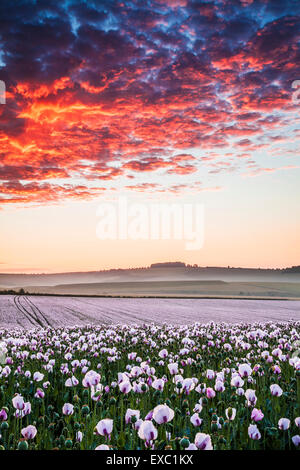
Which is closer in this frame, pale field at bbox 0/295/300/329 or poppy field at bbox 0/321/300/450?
poppy field at bbox 0/321/300/450

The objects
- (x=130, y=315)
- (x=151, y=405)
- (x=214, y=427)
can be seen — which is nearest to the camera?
(x=214, y=427)

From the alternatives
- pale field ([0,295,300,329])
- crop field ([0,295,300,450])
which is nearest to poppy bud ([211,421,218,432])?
crop field ([0,295,300,450])

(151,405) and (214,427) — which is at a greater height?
(214,427)

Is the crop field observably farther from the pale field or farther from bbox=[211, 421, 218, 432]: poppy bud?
the pale field

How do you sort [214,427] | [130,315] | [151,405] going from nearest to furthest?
[214,427] < [151,405] < [130,315]

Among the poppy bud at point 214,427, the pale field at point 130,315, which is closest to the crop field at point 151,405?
the poppy bud at point 214,427

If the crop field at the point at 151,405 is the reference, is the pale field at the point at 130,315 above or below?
below

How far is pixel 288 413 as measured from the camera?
496cm

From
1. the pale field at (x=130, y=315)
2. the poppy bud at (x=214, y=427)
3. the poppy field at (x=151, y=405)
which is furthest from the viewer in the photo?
the pale field at (x=130, y=315)

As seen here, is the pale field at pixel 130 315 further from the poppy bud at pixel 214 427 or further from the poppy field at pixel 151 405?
the poppy bud at pixel 214 427

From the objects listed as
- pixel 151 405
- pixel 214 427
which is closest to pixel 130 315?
pixel 151 405

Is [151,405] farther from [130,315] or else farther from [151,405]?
[130,315]
